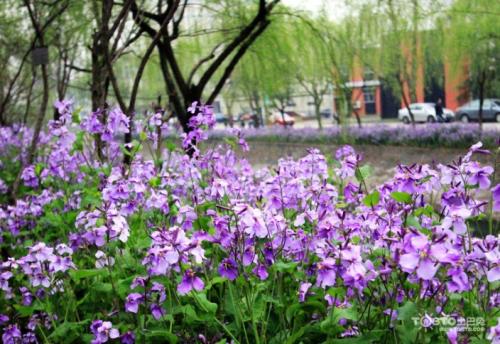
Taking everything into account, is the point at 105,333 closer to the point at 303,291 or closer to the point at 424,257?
the point at 303,291

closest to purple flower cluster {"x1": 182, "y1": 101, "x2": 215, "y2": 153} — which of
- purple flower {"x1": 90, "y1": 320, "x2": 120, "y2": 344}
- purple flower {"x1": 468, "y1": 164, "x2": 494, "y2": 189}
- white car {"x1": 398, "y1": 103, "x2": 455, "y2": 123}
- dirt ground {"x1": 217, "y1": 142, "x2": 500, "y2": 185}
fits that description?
purple flower {"x1": 90, "y1": 320, "x2": 120, "y2": 344}

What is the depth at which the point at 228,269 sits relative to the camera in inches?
59.5

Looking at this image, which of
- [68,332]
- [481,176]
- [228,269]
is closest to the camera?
[481,176]

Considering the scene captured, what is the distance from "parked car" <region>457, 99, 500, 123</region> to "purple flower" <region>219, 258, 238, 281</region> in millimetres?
17518

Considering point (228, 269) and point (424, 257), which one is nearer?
point (424, 257)

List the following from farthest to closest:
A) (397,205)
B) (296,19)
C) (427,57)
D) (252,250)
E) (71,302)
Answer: (427,57), (296,19), (71,302), (397,205), (252,250)

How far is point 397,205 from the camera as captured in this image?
1.73 meters

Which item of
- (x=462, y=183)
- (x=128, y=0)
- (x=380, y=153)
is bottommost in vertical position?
(x=380, y=153)

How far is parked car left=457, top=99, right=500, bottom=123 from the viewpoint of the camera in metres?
17.5

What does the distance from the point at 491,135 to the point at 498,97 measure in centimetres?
926

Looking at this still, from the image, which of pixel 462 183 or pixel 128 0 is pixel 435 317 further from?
pixel 128 0

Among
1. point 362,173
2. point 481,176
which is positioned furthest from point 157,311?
point 481,176

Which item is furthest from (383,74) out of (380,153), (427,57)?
(380,153)

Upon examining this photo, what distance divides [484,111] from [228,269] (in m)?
18.7
